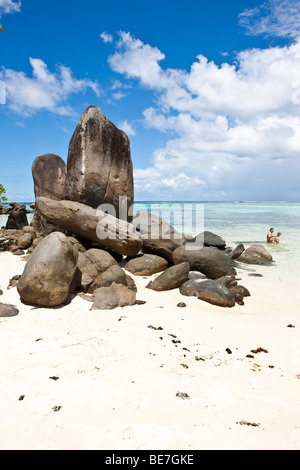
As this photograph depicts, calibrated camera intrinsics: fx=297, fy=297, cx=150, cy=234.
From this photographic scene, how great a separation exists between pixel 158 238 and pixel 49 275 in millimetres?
4681

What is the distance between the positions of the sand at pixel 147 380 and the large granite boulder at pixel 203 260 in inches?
118

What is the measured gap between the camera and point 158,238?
9.92 m

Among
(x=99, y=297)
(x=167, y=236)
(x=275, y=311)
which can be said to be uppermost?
(x=167, y=236)

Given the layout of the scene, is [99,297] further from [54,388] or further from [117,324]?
[54,388]

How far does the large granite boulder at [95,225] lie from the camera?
8875 millimetres

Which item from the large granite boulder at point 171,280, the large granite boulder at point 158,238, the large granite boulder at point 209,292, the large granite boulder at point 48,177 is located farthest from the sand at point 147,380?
the large granite boulder at point 48,177

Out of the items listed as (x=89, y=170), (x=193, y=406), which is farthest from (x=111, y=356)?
(x=89, y=170)

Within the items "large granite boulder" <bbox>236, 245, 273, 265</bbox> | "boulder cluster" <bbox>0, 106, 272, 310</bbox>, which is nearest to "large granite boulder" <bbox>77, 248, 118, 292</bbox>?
"boulder cluster" <bbox>0, 106, 272, 310</bbox>

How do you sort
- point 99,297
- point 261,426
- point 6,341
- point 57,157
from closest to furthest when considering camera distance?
point 261,426
point 6,341
point 99,297
point 57,157

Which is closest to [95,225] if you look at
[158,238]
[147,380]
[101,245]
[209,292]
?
[101,245]

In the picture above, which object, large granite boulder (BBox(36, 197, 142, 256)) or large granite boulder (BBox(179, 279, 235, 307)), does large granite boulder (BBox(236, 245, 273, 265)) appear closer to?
large granite boulder (BBox(36, 197, 142, 256))

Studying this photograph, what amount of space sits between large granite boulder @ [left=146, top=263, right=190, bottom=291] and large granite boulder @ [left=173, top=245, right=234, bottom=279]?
110cm

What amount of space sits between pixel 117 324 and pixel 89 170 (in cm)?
619
